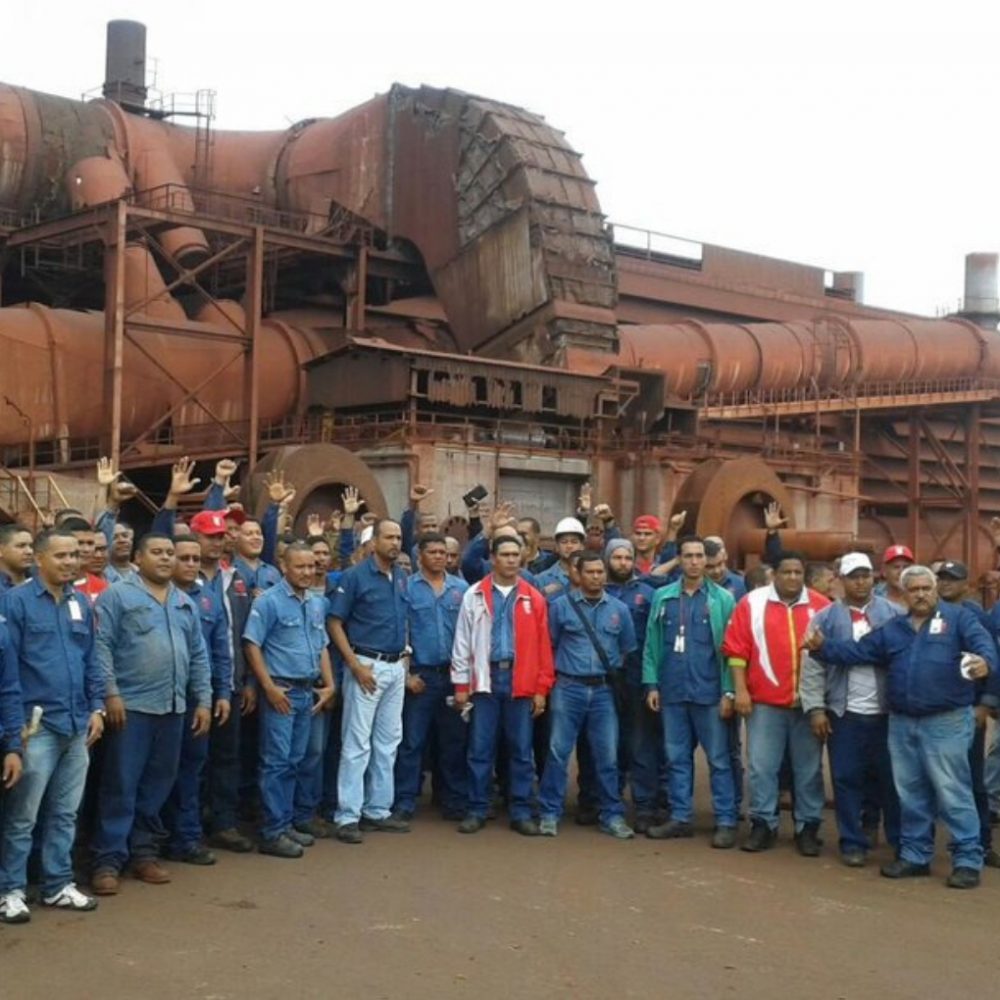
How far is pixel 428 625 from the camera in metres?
8.74

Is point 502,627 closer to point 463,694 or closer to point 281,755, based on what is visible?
point 463,694

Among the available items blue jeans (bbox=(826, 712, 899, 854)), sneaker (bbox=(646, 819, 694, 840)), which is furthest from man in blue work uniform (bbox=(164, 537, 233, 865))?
blue jeans (bbox=(826, 712, 899, 854))

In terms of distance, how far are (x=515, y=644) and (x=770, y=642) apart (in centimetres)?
154

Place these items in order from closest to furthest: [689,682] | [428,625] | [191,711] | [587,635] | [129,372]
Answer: [191,711] → [689,682] → [587,635] → [428,625] → [129,372]

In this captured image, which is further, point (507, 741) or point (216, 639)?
point (507, 741)

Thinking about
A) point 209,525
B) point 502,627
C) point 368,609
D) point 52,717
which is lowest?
point 52,717

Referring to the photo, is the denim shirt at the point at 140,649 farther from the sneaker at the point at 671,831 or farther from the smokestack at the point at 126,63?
the smokestack at the point at 126,63

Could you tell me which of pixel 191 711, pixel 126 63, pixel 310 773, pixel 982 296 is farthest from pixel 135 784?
pixel 982 296

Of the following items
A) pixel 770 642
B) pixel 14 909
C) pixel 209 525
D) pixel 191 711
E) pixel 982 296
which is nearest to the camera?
pixel 14 909

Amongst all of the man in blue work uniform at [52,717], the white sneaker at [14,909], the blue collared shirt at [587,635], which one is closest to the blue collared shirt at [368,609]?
the blue collared shirt at [587,635]

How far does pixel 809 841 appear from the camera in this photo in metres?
8.04

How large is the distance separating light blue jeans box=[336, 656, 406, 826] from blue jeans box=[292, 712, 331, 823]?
163 millimetres

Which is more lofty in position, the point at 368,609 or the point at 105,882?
the point at 368,609

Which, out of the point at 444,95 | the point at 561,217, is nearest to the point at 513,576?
the point at 561,217
